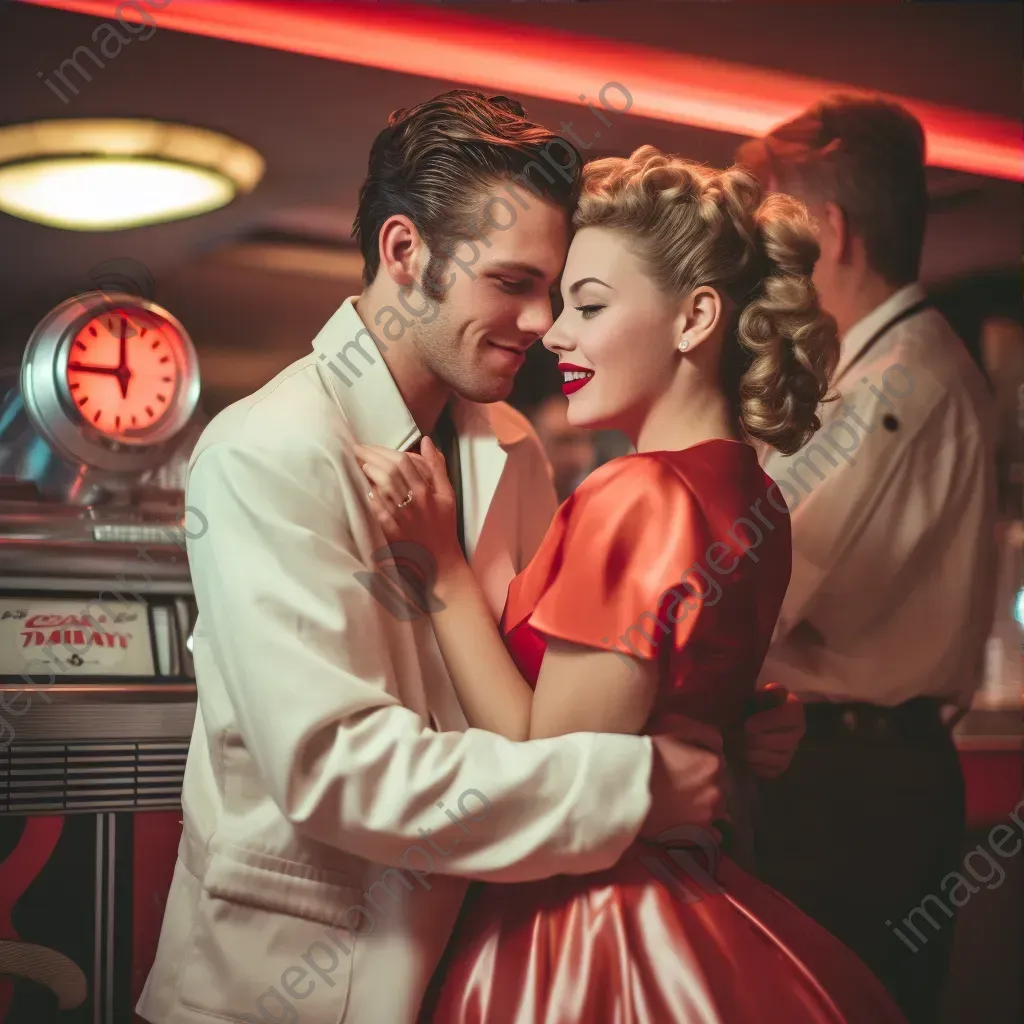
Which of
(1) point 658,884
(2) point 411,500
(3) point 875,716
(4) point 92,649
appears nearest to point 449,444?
(2) point 411,500

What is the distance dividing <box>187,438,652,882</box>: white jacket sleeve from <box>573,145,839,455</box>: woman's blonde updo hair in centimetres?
59

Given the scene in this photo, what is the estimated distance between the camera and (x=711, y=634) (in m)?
1.61

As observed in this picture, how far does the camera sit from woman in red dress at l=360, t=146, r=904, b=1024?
1542 mm

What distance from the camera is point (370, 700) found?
153 cm

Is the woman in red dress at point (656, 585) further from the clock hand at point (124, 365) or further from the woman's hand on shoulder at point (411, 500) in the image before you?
the clock hand at point (124, 365)

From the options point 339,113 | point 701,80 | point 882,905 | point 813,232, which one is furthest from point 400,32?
point 882,905

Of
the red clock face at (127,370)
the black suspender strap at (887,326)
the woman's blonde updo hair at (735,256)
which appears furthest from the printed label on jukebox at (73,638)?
the black suspender strap at (887,326)

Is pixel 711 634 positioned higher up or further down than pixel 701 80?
further down

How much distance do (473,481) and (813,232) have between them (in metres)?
0.69

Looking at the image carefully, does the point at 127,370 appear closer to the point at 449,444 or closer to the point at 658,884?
the point at 449,444

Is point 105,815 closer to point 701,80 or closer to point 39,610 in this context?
point 39,610

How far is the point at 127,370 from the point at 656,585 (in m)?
0.93

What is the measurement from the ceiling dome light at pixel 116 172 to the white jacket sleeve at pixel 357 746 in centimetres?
57

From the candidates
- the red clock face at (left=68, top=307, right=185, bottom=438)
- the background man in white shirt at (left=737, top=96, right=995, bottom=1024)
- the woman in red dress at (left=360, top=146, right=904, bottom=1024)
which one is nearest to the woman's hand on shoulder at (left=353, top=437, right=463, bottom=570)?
the woman in red dress at (left=360, top=146, right=904, bottom=1024)
